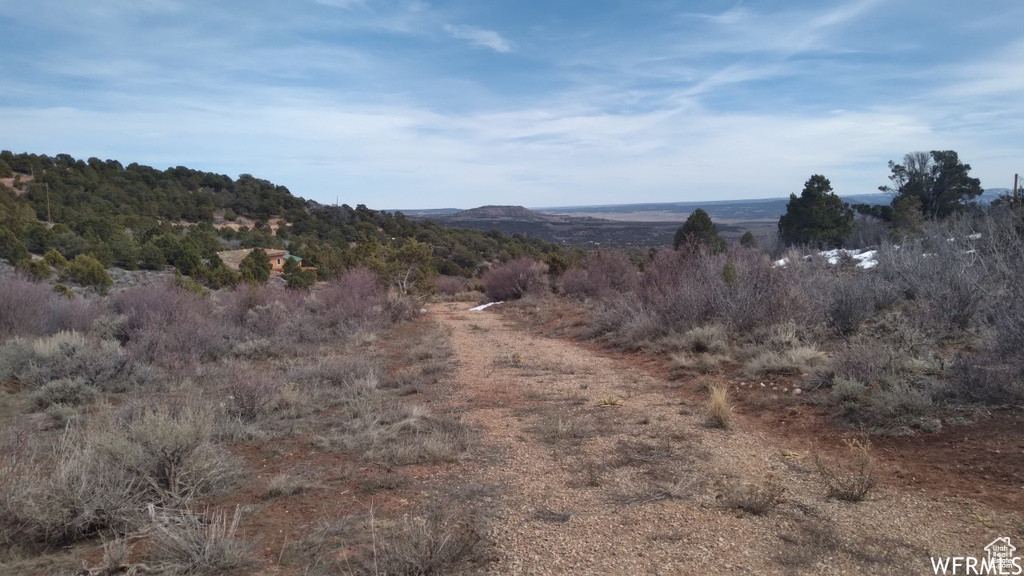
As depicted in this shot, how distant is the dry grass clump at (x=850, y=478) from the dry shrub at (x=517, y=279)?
18216 mm

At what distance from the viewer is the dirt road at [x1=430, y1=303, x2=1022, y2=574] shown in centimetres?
333

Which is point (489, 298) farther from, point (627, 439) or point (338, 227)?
point (338, 227)

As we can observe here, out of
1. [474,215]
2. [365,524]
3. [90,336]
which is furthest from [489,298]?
[474,215]

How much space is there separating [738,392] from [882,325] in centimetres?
321

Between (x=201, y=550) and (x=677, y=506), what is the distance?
290 cm

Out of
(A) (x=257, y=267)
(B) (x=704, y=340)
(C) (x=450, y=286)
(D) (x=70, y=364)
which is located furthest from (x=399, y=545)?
(C) (x=450, y=286)

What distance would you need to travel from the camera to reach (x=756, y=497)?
3996mm

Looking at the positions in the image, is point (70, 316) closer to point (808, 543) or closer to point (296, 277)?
point (296, 277)

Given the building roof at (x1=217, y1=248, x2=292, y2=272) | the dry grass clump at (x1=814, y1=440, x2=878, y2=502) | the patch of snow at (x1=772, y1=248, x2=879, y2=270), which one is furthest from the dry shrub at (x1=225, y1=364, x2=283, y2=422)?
the building roof at (x1=217, y1=248, x2=292, y2=272)

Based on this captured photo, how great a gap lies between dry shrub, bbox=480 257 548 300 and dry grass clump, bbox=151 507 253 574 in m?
19.8

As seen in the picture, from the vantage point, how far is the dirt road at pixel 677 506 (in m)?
3.33

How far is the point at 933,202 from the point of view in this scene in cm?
3080

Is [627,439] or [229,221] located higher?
[229,221]

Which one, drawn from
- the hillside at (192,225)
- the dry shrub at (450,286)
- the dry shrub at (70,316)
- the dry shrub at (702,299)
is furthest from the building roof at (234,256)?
the dry shrub at (702,299)
